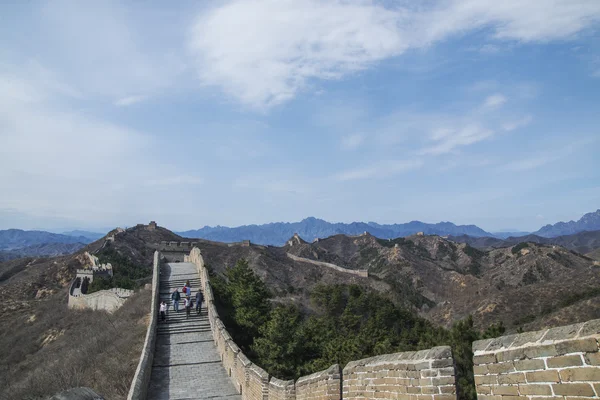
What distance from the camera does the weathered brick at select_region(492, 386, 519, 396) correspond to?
3523 mm

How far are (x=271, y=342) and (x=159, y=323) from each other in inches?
284

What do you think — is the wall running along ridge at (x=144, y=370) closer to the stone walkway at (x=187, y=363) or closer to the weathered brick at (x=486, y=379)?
the stone walkway at (x=187, y=363)

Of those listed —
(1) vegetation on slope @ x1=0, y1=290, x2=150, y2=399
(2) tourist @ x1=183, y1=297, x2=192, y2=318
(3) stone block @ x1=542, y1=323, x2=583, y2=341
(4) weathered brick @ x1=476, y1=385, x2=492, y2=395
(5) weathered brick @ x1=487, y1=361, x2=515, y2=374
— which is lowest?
(1) vegetation on slope @ x1=0, y1=290, x2=150, y2=399

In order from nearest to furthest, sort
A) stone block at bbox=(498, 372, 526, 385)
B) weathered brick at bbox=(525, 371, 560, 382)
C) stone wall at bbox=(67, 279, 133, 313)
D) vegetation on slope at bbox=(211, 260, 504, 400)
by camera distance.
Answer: weathered brick at bbox=(525, 371, 560, 382) < stone block at bbox=(498, 372, 526, 385) < vegetation on slope at bbox=(211, 260, 504, 400) < stone wall at bbox=(67, 279, 133, 313)

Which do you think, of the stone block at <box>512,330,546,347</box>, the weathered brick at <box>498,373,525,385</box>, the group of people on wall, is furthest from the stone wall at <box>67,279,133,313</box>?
the stone block at <box>512,330,546,347</box>

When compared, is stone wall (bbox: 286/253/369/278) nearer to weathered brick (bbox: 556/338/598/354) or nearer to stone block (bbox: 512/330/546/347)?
stone block (bbox: 512/330/546/347)

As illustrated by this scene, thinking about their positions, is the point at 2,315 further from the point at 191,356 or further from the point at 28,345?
the point at 191,356

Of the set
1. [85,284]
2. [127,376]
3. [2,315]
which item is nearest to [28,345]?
[85,284]

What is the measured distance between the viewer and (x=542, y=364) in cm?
327

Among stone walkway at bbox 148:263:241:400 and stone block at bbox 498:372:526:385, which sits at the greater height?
stone block at bbox 498:372:526:385

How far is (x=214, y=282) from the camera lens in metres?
27.0

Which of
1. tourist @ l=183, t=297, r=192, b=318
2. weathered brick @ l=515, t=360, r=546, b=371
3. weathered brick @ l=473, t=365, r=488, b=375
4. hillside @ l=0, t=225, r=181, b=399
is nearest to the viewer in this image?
weathered brick @ l=515, t=360, r=546, b=371

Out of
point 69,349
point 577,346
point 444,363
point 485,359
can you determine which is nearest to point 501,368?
point 485,359

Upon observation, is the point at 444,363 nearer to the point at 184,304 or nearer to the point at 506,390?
the point at 506,390
